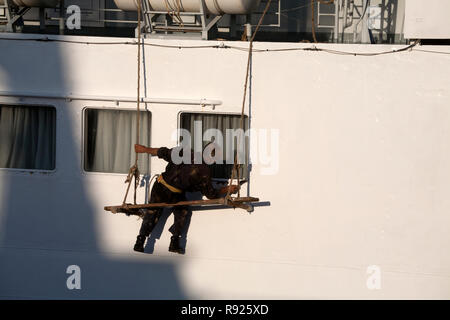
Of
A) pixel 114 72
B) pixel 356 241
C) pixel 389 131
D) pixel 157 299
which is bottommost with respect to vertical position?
pixel 157 299

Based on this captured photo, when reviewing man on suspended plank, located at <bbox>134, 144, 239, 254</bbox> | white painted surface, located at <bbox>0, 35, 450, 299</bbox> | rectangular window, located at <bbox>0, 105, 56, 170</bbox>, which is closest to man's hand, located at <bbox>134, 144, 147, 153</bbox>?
man on suspended plank, located at <bbox>134, 144, 239, 254</bbox>

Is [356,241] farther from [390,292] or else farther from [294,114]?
[294,114]

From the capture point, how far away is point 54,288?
7965mm

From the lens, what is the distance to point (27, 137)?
800 cm

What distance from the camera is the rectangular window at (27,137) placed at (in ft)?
26.0

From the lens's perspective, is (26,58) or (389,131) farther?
(26,58)

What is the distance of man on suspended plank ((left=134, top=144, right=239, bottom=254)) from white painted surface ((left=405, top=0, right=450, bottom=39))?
2.35 metres

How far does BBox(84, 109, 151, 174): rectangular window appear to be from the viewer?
7.81 meters

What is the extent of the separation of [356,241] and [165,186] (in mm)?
2083

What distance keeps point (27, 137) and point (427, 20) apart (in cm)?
451

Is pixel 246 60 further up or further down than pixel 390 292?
further up

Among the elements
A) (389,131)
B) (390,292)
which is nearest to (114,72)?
(389,131)

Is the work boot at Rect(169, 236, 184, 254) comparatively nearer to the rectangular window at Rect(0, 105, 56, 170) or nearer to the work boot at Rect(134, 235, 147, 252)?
the work boot at Rect(134, 235, 147, 252)

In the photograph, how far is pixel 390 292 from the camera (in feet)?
24.4
